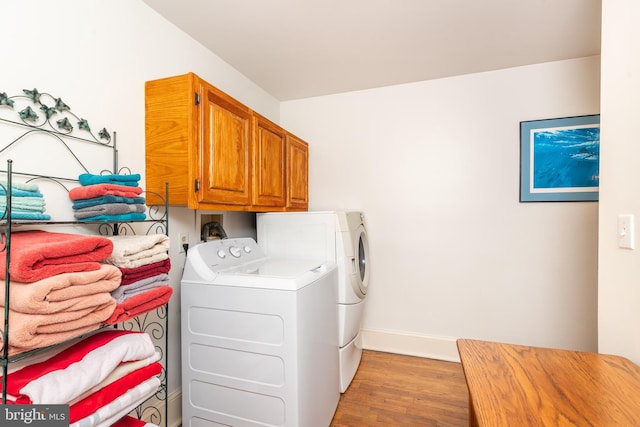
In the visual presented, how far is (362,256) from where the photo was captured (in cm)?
264

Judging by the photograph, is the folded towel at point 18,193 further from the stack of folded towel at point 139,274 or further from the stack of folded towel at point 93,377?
the stack of folded towel at point 93,377

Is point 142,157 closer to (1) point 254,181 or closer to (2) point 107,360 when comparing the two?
(1) point 254,181

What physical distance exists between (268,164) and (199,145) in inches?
28.3

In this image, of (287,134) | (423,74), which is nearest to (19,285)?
(287,134)

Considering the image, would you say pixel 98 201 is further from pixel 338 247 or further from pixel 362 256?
pixel 362 256

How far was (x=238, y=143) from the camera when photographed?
1908 mm

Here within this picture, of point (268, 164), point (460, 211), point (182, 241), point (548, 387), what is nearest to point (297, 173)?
point (268, 164)

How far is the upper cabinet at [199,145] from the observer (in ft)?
5.10

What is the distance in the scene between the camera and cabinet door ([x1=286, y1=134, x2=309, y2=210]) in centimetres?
260

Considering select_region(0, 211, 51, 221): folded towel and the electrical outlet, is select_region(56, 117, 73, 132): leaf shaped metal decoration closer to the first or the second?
select_region(0, 211, 51, 221): folded towel

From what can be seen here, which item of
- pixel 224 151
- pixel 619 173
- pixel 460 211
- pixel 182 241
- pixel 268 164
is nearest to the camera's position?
pixel 619 173

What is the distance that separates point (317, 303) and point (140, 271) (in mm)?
880

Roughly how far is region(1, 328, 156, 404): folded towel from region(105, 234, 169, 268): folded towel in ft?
0.96

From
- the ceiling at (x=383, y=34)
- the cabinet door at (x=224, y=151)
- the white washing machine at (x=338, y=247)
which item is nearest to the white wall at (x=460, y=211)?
the ceiling at (x=383, y=34)
